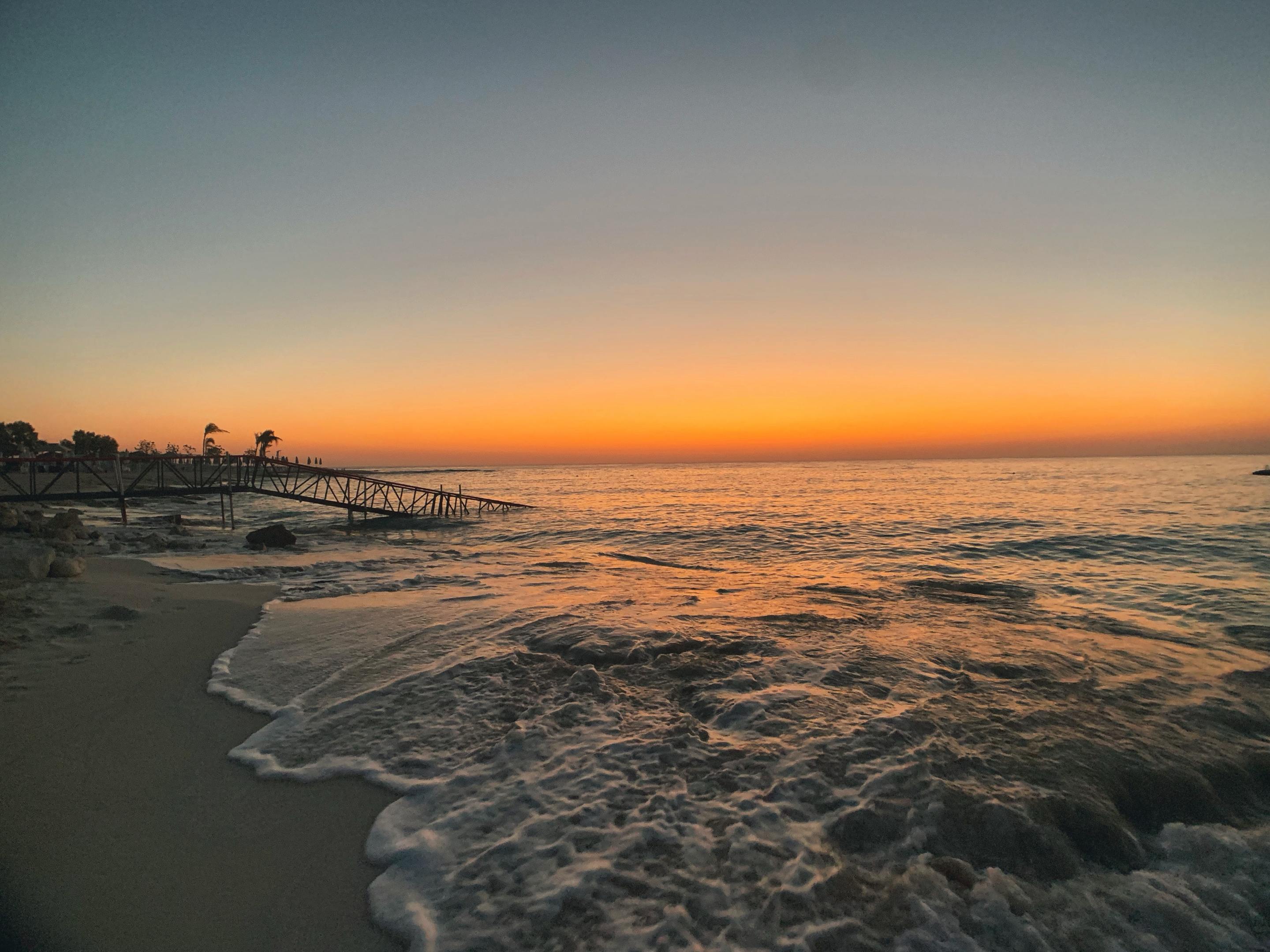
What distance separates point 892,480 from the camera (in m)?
79.2

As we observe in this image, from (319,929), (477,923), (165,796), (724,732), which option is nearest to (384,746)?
(165,796)

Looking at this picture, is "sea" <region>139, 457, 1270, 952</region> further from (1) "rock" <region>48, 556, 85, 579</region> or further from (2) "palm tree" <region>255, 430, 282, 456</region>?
(2) "palm tree" <region>255, 430, 282, 456</region>

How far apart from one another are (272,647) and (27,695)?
2.84 meters

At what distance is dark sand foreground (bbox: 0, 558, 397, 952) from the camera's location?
336 cm

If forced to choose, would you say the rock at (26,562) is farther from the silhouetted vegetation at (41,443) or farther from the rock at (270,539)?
the silhouetted vegetation at (41,443)

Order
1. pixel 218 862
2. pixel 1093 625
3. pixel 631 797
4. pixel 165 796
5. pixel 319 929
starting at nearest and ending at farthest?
pixel 319 929 < pixel 218 862 < pixel 165 796 < pixel 631 797 < pixel 1093 625

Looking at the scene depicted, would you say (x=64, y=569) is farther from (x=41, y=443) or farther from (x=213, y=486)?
(x=41, y=443)

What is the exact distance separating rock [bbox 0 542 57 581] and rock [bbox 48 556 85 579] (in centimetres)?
9

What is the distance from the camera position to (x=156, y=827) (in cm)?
422

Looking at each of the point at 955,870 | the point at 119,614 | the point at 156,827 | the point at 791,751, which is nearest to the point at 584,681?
the point at 791,751

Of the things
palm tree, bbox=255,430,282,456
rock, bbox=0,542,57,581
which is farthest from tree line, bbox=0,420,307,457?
rock, bbox=0,542,57,581

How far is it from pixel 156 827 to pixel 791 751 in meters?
5.87

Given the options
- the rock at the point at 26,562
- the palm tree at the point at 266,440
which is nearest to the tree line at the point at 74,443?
the palm tree at the point at 266,440

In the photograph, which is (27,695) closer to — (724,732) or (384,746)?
(384,746)
